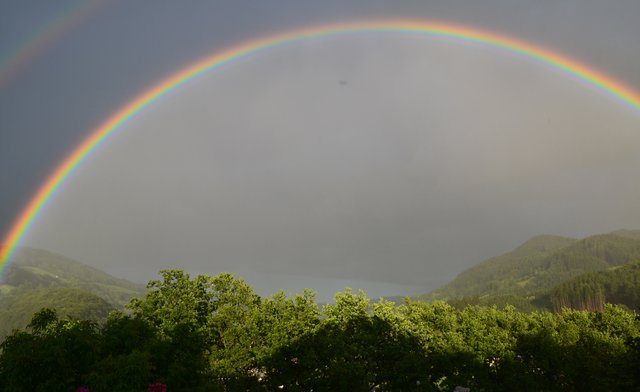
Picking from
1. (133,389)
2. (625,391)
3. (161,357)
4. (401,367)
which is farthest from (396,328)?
(133,389)

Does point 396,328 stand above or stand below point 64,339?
above

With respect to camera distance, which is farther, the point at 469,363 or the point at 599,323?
the point at 599,323

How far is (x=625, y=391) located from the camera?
4197cm

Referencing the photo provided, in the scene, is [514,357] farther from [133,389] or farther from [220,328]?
[133,389]

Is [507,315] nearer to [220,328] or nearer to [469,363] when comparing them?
[469,363]

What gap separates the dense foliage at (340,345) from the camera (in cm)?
3859

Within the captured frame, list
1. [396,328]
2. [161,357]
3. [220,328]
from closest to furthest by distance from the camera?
[161,357]
[220,328]
[396,328]

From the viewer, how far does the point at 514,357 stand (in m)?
50.7

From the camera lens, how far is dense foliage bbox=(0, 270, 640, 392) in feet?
127

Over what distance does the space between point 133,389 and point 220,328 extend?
2569 centimetres

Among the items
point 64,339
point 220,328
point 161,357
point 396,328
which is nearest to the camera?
point 64,339

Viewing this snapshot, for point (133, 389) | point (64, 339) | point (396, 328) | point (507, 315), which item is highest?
point (507, 315)

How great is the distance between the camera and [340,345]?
4266 cm

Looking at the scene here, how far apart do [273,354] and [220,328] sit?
744 cm
